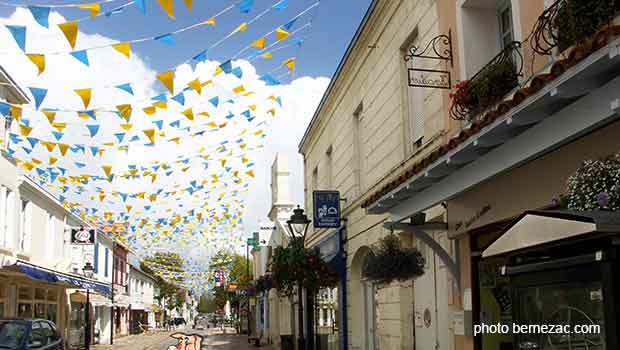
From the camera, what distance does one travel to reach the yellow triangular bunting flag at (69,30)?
7191 mm

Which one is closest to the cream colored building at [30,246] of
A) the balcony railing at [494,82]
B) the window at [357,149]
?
the window at [357,149]

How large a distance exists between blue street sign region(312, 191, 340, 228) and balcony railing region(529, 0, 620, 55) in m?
10.8

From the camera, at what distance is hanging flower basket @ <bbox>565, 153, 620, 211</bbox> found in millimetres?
4627

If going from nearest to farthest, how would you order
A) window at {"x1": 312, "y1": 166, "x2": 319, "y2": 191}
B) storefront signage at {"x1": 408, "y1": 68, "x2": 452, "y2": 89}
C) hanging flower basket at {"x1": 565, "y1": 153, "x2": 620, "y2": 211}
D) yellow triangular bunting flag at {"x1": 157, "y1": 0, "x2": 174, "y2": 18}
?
1. hanging flower basket at {"x1": 565, "y1": 153, "x2": 620, "y2": 211}
2. yellow triangular bunting flag at {"x1": 157, "y1": 0, "x2": 174, "y2": 18}
3. storefront signage at {"x1": 408, "y1": 68, "x2": 452, "y2": 89}
4. window at {"x1": 312, "y1": 166, "x2": 319, "y2": 191}

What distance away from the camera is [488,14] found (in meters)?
8.84

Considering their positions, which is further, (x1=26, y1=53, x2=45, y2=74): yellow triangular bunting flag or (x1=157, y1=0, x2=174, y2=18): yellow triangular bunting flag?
(x1=26, y1=53, x2=45, y2=74): yellow triangular bunting flag

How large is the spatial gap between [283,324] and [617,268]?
2852 cm

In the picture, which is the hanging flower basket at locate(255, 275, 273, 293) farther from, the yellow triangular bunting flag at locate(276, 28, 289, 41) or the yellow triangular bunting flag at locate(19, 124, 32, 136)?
the yellow triangular bunting flag at locate(276, 28, 289, 41)

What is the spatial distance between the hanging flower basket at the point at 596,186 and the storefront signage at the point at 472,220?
2.70 metres

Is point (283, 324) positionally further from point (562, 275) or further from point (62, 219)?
point (562, 275)

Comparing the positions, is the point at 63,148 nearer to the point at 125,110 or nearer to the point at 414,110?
the point at 125,110

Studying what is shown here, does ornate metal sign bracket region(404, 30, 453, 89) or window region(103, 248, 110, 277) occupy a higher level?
ornate metal sign bracket region(404, 30, 453, 89)

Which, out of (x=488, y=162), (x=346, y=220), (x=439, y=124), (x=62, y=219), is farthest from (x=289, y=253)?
(x=62, y=219)

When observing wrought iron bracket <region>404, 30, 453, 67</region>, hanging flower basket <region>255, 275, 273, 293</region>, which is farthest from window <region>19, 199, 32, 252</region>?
wrought iron bracket <region>404, 30, 453, 67</region>
